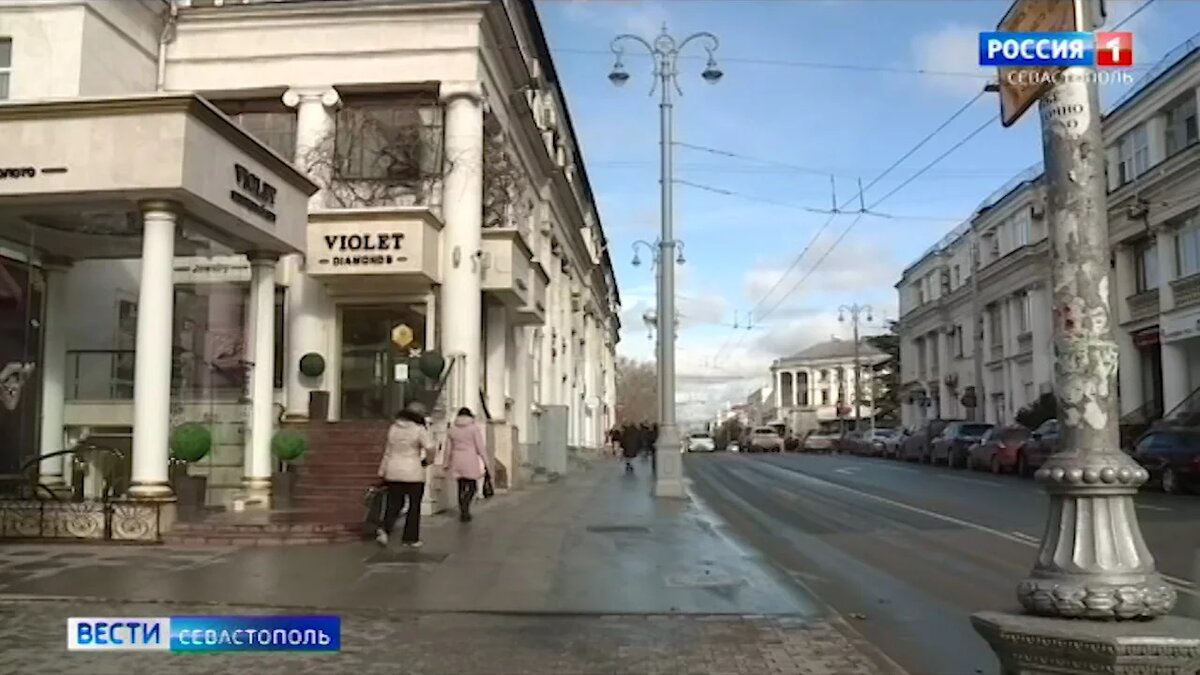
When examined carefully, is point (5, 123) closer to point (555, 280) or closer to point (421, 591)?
point (421, 591)

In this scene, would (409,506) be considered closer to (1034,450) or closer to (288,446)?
(288,446)

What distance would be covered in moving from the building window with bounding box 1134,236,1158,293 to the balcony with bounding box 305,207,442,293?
1118 inches

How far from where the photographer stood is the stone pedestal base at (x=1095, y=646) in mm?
3850

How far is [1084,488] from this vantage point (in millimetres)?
4309

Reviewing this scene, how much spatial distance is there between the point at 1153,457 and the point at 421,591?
20095 mm

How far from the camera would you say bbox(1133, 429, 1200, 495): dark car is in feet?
75.1

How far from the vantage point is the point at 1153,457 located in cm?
2394

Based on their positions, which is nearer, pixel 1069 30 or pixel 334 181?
pixel 1069 30

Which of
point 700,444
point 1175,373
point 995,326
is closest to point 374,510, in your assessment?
point 1175,373

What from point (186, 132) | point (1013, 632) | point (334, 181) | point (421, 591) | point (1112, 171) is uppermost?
point (1112, 171)

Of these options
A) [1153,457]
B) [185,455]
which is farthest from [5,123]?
[1153,457]

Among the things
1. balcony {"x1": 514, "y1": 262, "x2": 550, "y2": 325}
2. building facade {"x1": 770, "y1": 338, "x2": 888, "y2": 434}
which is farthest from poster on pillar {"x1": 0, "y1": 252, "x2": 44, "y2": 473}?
building facade {"x1": 770, "y1": 338, "x2": 888, "y2": 434}

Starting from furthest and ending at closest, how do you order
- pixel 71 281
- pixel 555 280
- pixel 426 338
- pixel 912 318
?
pixel 912 318
pixel 555 280
pixel 426 338
pixel 71 281

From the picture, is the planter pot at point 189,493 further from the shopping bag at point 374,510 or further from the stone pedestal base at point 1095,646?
the stone pedestal base at point 1095,646
